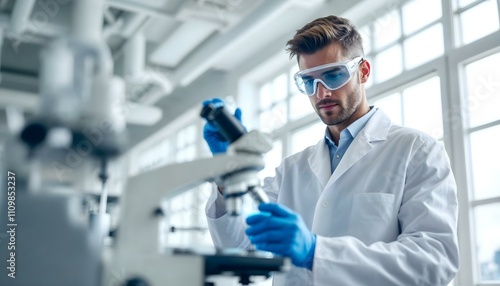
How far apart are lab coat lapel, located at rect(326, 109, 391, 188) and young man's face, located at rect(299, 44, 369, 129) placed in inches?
2.8

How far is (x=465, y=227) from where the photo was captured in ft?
8.18

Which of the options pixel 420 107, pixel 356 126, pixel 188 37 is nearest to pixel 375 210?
pixel 356 126

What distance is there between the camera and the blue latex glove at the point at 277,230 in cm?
99

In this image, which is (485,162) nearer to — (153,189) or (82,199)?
(153,189)

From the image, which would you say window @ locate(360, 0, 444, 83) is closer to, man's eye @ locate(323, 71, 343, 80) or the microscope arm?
man's eye @ locate(323, 71, 343, 80)

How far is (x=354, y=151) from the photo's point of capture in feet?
4.91

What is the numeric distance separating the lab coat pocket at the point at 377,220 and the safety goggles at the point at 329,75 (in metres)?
0.33

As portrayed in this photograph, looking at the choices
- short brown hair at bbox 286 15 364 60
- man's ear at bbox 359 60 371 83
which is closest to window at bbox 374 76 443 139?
man's ear at bbox 359 60 371 83

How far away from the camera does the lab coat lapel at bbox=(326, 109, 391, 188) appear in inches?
58.0

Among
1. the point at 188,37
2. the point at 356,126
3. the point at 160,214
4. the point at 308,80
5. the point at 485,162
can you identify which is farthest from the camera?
the point at 188,37

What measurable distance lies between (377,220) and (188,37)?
3.29 m

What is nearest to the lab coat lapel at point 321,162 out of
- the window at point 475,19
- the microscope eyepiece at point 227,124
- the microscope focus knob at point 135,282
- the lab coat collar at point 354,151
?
the lab coat collar at point 354,151

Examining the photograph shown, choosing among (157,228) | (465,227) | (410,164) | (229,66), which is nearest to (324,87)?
(410,164)

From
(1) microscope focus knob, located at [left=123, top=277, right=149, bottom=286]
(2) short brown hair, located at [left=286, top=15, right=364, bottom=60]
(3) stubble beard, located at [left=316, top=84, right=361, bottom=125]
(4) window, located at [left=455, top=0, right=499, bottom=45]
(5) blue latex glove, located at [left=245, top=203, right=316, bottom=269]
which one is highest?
(4) window, located at [left=455, top=0, right=499, bottom=45]
